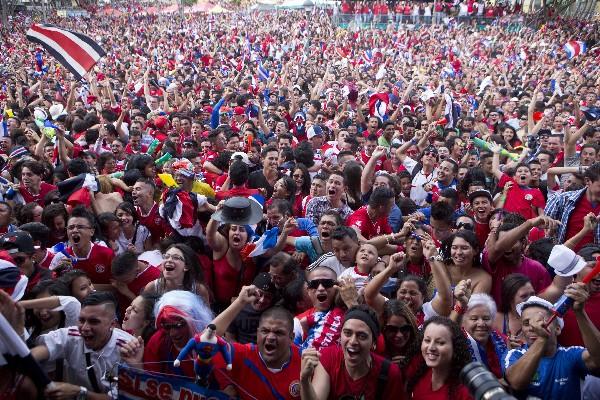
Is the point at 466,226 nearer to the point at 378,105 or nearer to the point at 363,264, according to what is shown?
the point at 363,264

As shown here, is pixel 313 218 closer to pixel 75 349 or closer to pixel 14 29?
pixel 75 349

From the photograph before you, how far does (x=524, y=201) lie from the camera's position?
629 cm

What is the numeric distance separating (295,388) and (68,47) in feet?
30.6

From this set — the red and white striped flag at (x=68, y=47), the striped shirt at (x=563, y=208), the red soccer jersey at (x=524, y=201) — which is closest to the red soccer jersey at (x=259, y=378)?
the striped shirt at (x=563, y=208)

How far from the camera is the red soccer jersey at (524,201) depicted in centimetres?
621

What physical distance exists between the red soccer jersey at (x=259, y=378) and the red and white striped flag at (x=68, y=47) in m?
8.67

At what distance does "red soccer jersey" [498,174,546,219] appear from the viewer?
621 centimetres

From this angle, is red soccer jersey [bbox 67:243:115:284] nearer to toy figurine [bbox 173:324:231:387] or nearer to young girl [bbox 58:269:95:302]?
young girl [bbox 58:269:95:302]

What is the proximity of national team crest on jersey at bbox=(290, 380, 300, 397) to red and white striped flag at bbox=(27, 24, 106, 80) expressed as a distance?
8.84 m

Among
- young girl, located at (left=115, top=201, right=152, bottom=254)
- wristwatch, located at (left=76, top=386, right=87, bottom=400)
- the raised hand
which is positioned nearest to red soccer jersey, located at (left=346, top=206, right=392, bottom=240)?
young girl, located at (left=115, top=201, right=152, bottom=254)

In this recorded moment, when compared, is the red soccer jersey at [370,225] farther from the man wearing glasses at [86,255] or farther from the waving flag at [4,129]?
the waving flag at [4,129]

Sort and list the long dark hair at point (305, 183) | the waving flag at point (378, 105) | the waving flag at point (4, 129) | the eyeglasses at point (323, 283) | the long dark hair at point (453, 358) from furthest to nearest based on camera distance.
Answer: the waving flag at point (378, 105), the waving flag at point (4, 129), the long dark hair at point (305, 183), the eyeglasses at point (323, 283), the long dark hair at point (453, 358)

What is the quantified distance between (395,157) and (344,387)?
5.24 metres

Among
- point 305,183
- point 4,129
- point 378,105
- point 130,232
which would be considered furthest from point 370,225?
point 378,105
